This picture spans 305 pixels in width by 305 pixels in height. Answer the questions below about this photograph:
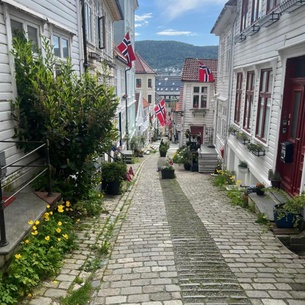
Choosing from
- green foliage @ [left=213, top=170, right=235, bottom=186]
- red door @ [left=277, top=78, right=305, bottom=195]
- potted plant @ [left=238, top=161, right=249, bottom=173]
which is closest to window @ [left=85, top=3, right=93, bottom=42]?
red door @ [left=277, top=78, right=305, bottom=195]

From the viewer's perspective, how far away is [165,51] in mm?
169375

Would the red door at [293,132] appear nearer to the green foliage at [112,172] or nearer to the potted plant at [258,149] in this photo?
the potted plant at [258,149]

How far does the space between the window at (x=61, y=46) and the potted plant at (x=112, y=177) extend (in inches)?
131

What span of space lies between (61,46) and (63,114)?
291 cm

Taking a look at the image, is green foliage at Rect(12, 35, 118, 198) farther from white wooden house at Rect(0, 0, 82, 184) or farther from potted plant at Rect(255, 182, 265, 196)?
potted plant at Rect(255, 182, 265, 196)

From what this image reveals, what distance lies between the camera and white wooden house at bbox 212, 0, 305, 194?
21.0ft

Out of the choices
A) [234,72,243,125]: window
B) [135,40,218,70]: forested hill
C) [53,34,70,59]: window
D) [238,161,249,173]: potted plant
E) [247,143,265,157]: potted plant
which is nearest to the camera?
[53,34,70,59]: window

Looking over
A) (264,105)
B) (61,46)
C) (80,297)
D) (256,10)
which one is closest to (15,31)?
(61,46)

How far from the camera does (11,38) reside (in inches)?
195

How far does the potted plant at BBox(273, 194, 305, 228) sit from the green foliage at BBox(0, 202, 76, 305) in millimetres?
3620

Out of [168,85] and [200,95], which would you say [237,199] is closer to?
[200,95]

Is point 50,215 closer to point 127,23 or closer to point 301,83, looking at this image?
point 301,83

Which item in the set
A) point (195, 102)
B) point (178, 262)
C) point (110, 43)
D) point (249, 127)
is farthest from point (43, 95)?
point (195, 102)

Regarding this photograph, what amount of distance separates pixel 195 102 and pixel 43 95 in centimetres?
2172
